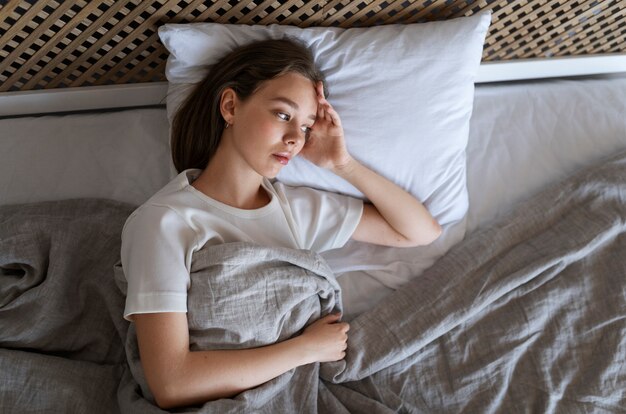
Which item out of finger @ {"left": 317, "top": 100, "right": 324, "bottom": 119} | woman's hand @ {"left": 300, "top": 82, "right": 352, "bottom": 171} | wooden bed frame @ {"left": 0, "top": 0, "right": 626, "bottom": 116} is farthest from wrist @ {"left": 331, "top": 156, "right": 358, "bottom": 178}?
wooden bed frame @ {"left": 0, "top": 0, "right": 626, "bottom": 116}

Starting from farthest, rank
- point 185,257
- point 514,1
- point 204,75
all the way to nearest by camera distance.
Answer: point 514,1 → point 204,75 → point 185,257

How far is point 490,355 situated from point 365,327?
0.27m

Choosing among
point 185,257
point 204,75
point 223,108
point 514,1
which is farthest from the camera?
point 514,1

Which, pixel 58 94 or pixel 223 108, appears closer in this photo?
pixel 223 108

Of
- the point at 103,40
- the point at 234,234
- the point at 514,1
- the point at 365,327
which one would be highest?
the point at 514,1

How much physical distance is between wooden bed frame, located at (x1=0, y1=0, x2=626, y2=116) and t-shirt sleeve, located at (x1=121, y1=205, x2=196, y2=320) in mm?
515

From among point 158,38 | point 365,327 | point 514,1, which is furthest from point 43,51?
point 514,1

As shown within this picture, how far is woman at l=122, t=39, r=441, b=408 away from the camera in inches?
37.0

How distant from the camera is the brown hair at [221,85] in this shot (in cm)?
110

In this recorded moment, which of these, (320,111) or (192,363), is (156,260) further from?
(320,111)

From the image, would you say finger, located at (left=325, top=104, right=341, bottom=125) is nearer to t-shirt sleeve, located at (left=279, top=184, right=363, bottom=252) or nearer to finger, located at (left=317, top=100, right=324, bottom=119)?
finger, located at (left=317, top=100, right=324, bottom=119)

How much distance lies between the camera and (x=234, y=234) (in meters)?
1.07

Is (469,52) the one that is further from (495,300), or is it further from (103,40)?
(103,40)

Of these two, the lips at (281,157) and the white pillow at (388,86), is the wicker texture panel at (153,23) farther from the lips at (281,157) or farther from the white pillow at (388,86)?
the lips at (281,157)
